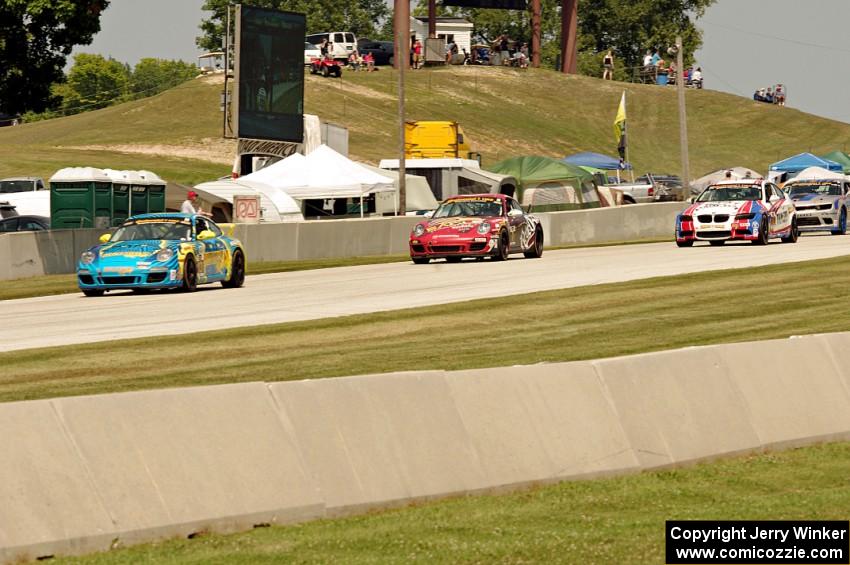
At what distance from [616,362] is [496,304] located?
35.1ft

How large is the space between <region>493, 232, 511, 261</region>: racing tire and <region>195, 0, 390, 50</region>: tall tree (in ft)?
342

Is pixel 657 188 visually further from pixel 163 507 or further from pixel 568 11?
pixel 163 507

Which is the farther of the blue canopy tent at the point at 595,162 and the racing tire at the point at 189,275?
the blue canopy tent at the point at 595,162

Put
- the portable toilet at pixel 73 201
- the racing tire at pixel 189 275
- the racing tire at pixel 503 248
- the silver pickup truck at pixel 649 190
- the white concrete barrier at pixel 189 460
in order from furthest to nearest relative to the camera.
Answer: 1. the silver pickup truck at pixel 649 190
2. the portable toilet at pixel 73 201
3. the racing tire at pixel 503 248
4. the racing tire at pixel 189 275
5. the white concrete barrier at pixel 189 460

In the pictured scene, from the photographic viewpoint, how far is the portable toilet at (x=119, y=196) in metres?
34.4

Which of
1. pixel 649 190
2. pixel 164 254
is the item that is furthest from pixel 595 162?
pixel 164 254

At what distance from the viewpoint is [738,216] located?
3325 cm

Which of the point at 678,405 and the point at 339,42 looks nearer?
the point at 678,405

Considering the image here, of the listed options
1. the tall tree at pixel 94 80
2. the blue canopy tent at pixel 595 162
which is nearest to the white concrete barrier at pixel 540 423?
the blue canopy tent at pixel 595 162

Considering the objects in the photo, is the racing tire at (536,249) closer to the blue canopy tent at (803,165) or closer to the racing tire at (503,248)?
the racing tire at (503,248)

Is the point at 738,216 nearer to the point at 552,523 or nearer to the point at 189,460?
the point at 552,523

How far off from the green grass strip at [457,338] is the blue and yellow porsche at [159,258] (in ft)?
14.3

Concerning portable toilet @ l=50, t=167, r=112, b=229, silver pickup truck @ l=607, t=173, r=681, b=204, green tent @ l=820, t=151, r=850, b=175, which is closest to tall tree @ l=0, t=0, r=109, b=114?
portable toilet @ l=50, t=167, r=112, b=229

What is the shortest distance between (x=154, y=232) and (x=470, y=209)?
7.98 m
